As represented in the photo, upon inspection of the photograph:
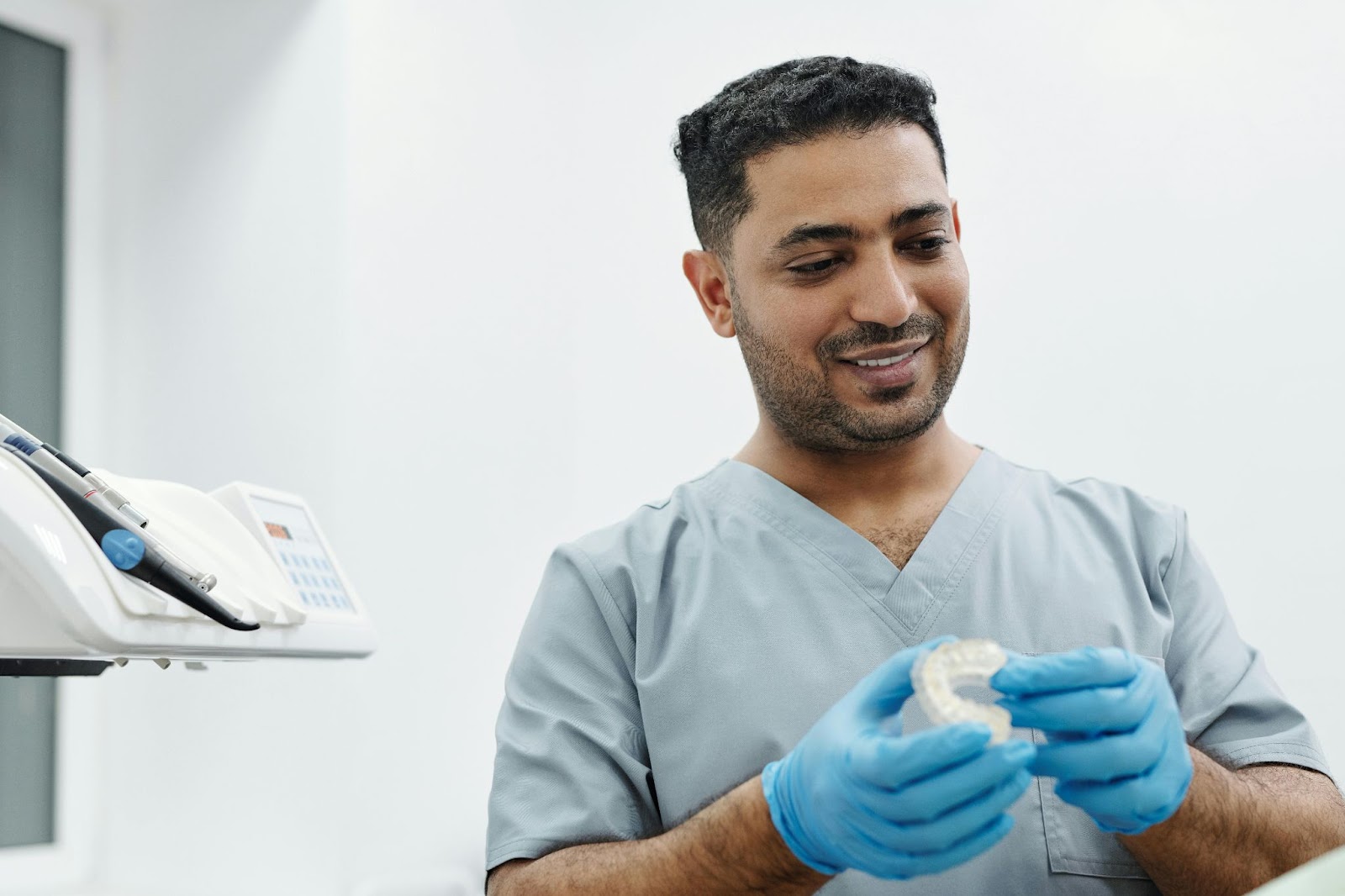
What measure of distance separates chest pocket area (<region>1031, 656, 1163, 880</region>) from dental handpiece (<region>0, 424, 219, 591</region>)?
0.73m

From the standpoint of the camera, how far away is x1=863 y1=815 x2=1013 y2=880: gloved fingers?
0.82m

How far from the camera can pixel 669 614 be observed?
48.4 inches

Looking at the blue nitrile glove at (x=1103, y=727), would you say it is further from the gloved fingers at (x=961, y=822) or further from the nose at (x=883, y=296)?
the nose at (x=883, y=296)

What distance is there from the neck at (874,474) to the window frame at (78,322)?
116cm

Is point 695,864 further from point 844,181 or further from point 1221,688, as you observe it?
point 844,181

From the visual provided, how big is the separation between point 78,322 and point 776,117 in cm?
118

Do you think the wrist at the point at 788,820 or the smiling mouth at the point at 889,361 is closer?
the wrist at the point at 788,820

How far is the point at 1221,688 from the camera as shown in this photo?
1.15 metres

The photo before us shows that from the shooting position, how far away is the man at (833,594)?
1053 mm

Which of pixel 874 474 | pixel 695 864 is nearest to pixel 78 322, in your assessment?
pixel 874 474

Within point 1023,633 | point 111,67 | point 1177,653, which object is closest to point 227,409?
point 111,67

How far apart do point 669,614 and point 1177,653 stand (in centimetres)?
49

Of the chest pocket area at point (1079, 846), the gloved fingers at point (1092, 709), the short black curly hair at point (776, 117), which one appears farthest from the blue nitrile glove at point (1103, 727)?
the short black curly hair at point (776, 117)

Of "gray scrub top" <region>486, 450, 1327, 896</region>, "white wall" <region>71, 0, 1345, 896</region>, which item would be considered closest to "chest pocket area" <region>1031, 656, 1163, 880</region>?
"gray scrub top" <region>486, 450, 1327, 896</region>
